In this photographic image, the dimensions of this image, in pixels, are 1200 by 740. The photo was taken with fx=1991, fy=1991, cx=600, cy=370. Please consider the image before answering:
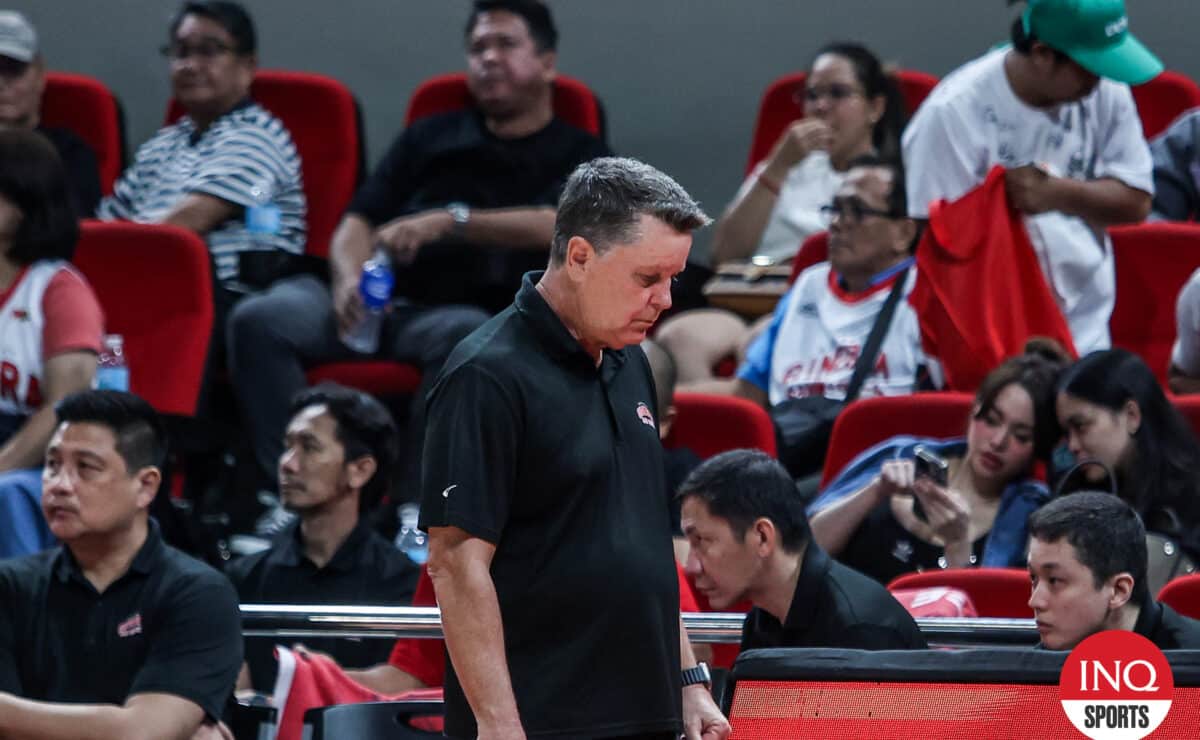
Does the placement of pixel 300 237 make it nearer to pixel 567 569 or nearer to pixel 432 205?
pixel 432 205

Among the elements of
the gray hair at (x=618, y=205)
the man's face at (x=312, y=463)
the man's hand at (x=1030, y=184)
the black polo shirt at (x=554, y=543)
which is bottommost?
the man's face at (x=312, y=463)

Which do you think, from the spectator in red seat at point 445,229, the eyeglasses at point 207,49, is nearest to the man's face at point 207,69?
the eyeglasses at point 207,49

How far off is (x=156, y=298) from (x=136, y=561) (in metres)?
1.43

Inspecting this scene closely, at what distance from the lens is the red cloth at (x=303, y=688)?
3.03 meters

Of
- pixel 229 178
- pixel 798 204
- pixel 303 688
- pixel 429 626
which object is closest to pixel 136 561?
pixel 303 688

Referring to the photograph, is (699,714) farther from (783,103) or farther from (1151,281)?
(783,103)

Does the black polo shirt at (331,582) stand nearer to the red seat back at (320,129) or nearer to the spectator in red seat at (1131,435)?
the spectator in red seat at (1131,435)

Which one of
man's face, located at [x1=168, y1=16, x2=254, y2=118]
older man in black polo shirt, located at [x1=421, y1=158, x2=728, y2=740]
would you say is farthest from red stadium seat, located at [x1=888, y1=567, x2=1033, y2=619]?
man's face, located at [x1=168, y1=16, x2=254, y2=118]

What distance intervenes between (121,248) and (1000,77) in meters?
2.00

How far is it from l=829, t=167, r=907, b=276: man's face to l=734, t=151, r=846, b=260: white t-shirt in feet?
1.98

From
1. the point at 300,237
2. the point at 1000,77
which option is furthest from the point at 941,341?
the point at 300,237

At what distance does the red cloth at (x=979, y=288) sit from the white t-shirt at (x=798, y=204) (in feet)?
3.16

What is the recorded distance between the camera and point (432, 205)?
16.5 feet

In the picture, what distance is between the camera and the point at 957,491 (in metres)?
3.65
